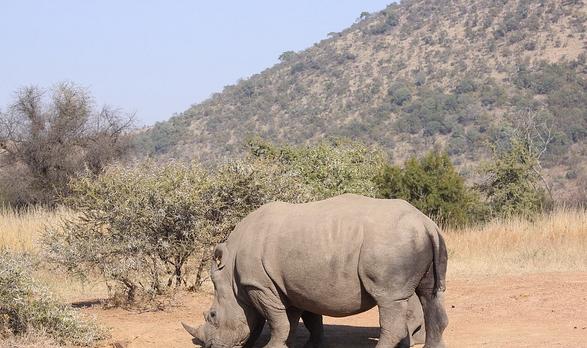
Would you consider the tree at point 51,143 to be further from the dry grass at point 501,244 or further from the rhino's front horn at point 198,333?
the rhino's front horn at point 198,333

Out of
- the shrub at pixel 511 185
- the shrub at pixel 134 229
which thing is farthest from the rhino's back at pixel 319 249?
the shrub at pixel 511 185

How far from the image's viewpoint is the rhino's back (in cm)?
806

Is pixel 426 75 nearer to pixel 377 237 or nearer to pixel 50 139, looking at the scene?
pixel 50 139

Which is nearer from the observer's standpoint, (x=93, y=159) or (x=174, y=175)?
(x=174, y=175)

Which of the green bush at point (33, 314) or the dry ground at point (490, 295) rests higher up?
the green bush at point (33, 314)

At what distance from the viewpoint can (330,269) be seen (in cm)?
812

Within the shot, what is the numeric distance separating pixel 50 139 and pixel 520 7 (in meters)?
39.8

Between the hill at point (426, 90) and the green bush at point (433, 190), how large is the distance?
1914cm

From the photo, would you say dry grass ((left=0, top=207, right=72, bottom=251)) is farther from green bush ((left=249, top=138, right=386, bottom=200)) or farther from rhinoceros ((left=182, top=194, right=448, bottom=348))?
rhinoceros ((left=182, top=194, right=448, bottom=348))

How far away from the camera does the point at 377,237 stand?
7922 mm

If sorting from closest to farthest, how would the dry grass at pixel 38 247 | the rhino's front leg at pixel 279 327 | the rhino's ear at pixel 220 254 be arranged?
the rhino's front leg at pixel 279 327
the rhino's ear at pixel 220 254
the dry grass at pixel 38 247

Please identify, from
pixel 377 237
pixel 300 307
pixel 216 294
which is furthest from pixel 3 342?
pixel 377 237

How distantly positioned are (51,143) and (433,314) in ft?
63.8

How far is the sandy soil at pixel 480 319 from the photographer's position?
9523 millimetres
